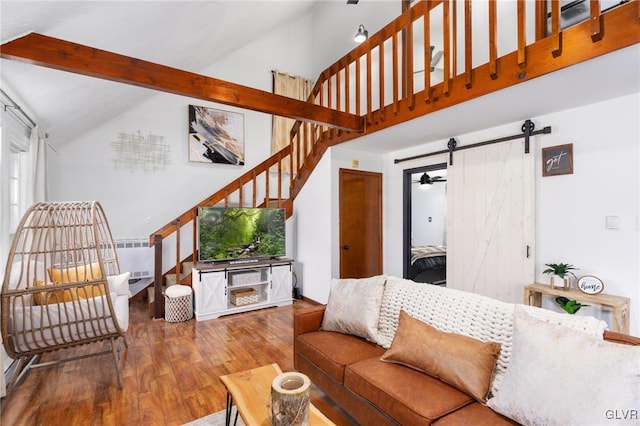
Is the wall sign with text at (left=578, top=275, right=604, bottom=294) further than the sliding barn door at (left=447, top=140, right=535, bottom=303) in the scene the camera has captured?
No

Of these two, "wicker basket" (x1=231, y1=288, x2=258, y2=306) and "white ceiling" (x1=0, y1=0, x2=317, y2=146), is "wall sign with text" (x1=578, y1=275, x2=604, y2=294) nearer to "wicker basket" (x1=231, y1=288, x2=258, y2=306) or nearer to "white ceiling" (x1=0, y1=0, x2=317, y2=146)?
"wicker basket" (x1=231, y1=288, x2=258, y2=306)

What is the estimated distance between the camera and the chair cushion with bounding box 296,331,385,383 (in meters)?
1.91

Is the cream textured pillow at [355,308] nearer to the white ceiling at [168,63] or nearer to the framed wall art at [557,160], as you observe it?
the white ceiling at [168,63]

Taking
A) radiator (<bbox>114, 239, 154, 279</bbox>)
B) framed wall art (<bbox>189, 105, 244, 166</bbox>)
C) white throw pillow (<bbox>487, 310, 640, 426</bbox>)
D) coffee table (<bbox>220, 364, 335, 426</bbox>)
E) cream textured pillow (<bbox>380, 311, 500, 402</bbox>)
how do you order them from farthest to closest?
framed wall art (<bbox>189, 105, 244, 166</bbox>)
radiator (<bbox>114, 239, 154, 279</bbox>)
cream textured pillow (<bbox>380, 311, 500, 402</bbox>)
coffee table (<bbox>220, 364, 335, 426</bbox>)
white throw pillow (<bbox>487, 310, 640, 426</bbox>)

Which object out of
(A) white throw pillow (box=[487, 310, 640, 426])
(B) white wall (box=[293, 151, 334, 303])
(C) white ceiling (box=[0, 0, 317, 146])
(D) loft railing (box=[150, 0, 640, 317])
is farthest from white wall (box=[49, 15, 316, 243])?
(A) white throw pillow (box=[487, 310, 640, 426])

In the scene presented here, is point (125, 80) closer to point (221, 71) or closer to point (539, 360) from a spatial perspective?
point (539, 360)

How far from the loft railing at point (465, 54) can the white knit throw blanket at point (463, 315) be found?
1.71m

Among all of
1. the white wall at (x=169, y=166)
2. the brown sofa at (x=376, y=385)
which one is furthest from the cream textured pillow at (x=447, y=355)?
the white wall at (x=169, y=166)

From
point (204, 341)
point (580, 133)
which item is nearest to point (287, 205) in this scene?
point (204, 341)

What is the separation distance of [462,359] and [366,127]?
2835 mm

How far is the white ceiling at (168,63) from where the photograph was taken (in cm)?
196

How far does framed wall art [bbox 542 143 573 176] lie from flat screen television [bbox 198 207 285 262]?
3.37 meters

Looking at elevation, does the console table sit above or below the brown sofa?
above

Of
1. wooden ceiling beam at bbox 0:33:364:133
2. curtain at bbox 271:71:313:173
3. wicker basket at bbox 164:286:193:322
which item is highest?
curtain at bbox 271:71:313:173
